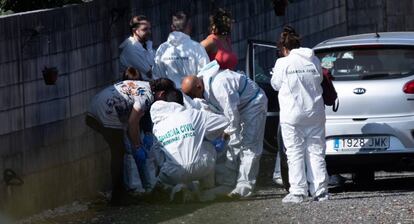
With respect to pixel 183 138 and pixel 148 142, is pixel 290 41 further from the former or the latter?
pixel 148 142

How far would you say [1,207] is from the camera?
1188 cm

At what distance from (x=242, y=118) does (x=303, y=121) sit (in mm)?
982

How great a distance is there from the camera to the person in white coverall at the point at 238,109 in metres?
13.2

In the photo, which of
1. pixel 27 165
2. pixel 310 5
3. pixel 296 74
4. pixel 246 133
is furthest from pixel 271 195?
pixel 310 5

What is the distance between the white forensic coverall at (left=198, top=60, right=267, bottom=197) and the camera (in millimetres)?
13312

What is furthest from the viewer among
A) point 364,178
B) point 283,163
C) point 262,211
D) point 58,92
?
point 364,178

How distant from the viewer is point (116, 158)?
13.2 m

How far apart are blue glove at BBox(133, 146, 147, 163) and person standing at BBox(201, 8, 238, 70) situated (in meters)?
1.33

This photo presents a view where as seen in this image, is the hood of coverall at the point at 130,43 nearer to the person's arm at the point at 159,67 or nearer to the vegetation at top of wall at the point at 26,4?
the person's arm at the point at 159,67

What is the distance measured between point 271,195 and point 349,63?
5.33 feet

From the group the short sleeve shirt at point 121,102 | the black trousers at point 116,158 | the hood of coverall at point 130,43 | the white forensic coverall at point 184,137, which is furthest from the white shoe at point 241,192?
the hood of coverall at point 130,43

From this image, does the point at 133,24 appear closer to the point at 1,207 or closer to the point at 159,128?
the point at 159,128

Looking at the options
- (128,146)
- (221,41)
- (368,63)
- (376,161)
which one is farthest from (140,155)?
(368,63)

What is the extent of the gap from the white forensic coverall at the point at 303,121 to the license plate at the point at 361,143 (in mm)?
706
